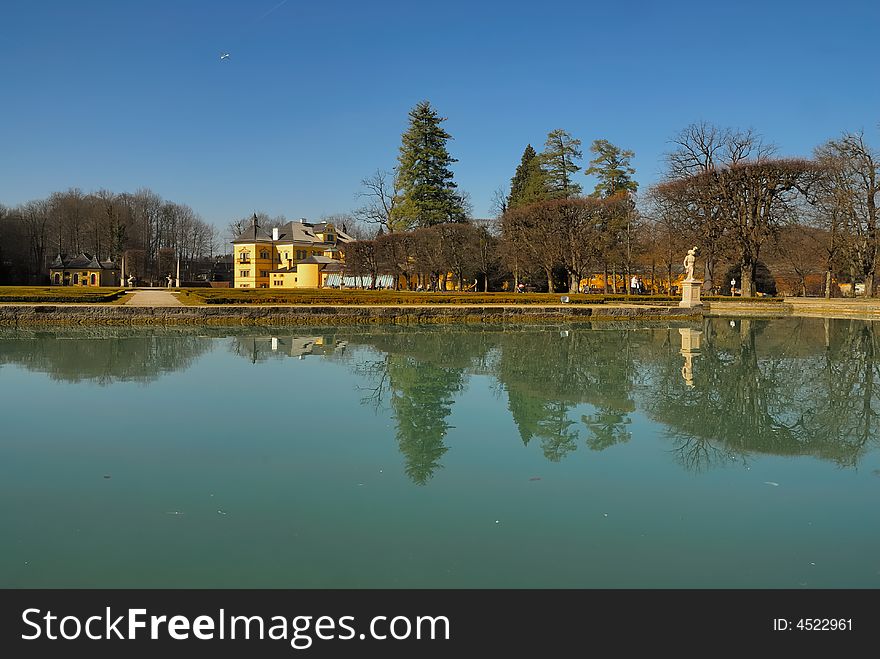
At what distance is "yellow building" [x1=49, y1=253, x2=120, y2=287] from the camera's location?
58.3 metres

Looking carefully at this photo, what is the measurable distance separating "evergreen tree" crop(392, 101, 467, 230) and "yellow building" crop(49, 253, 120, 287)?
99.9 feet

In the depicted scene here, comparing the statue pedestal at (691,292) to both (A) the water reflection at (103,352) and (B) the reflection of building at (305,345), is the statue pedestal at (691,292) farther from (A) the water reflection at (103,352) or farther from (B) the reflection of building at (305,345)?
(A) the water reflection at (103,352)

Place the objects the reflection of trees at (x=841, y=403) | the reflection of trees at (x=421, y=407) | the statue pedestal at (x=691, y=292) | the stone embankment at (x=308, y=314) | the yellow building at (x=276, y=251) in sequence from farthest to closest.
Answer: the yellow building at (x=276, y=251) → the statue pedestal at (x=691, y=292) → the stone embankment at (x=308, y=314) → the reflection of trees at (x=841, y=403) → the reflection of trees at (x=421, y=407)

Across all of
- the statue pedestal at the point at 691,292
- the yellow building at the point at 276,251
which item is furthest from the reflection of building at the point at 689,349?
the yellow building at the point at 276,251

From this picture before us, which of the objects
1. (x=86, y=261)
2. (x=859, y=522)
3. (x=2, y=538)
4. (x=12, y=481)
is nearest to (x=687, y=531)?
(x=859, y=522)

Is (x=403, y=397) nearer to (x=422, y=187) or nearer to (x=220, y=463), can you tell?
(x=220, y=463)

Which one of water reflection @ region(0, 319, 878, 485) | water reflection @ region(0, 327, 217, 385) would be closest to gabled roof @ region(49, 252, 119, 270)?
water reflection @ region(0, 327, 217, 385)

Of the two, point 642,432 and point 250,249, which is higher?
point 250,249

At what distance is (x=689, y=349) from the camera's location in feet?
47.8

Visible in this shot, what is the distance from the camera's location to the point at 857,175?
33.3m

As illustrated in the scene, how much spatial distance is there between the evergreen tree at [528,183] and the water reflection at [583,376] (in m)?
30.7

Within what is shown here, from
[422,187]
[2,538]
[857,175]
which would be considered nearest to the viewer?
[2,538]

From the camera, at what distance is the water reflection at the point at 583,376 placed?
6379 millimetres
